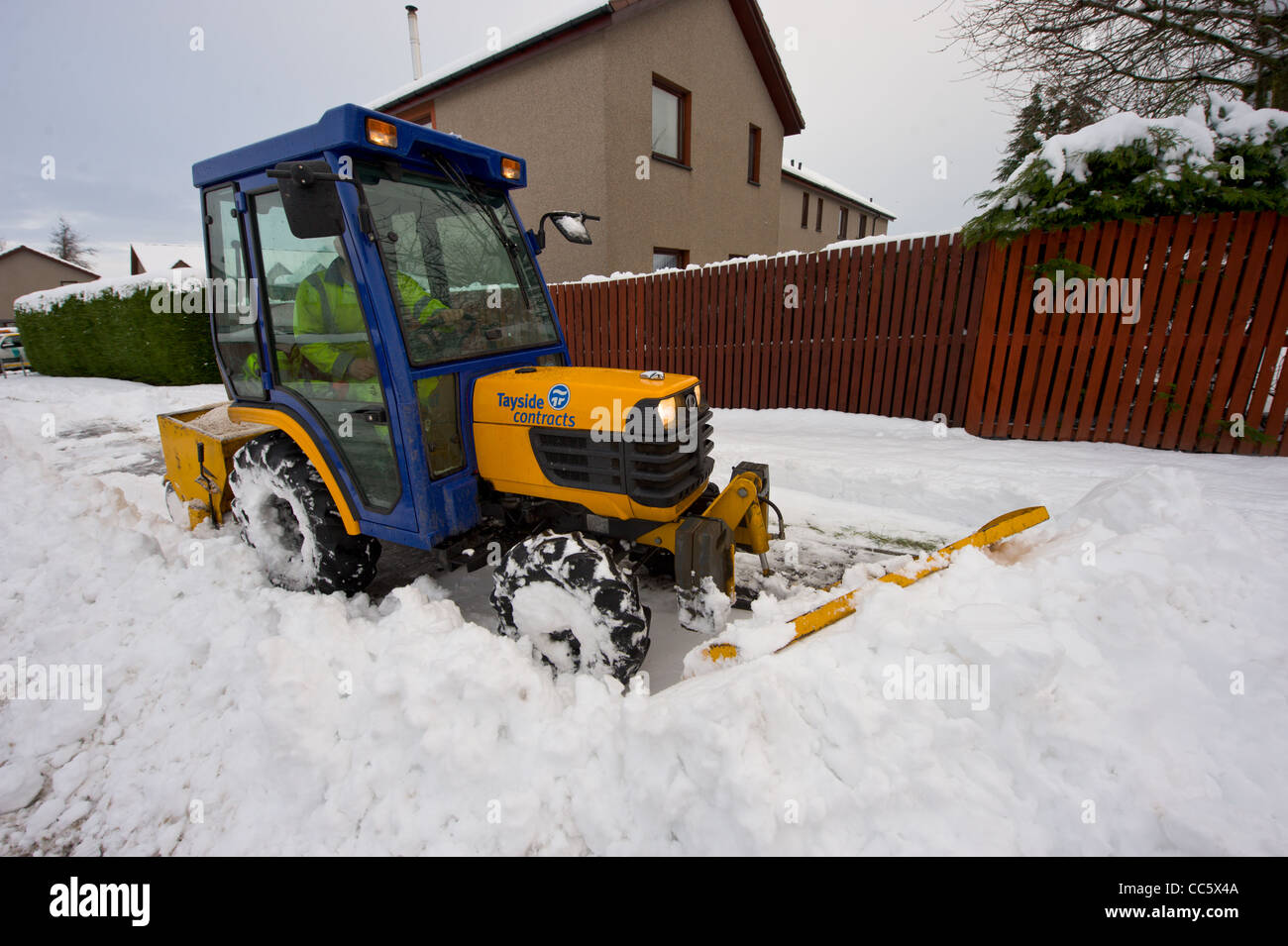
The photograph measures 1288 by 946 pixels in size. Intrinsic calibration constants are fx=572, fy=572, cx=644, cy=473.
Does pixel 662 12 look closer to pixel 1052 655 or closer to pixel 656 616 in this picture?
pixel 656 616

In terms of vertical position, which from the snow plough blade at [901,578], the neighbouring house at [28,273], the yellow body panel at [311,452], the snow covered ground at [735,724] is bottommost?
the snow covered ground at [735,724]

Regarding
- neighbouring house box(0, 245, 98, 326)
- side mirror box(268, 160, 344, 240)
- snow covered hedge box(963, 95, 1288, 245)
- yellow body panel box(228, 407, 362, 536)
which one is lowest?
yellow body panel box(228, 407, 362, 536)

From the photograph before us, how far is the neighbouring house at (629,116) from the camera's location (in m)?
10.2

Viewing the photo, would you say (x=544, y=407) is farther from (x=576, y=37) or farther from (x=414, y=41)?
(x=414, y=41)

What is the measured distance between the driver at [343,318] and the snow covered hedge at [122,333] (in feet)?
34.5

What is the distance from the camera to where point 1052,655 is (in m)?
1.83

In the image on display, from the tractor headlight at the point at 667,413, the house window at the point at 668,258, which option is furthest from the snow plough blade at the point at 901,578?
the house window at the point at 668,258

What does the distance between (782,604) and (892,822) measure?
1.34m

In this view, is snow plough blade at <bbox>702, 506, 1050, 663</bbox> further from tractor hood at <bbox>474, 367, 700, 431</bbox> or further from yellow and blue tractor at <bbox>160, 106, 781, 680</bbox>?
tractor hood at <bbox>474, 367, 700, 431</bbox>

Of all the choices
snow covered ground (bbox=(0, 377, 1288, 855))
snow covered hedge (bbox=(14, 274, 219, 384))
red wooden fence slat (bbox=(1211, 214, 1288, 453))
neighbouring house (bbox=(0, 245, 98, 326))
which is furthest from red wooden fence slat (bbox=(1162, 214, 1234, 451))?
neighbouring house (bbox=(0, 245, 98, 326))

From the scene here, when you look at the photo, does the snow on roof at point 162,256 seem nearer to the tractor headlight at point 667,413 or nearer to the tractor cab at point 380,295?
the tractor cab at point 380,295

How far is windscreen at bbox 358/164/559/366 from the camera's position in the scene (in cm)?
270
